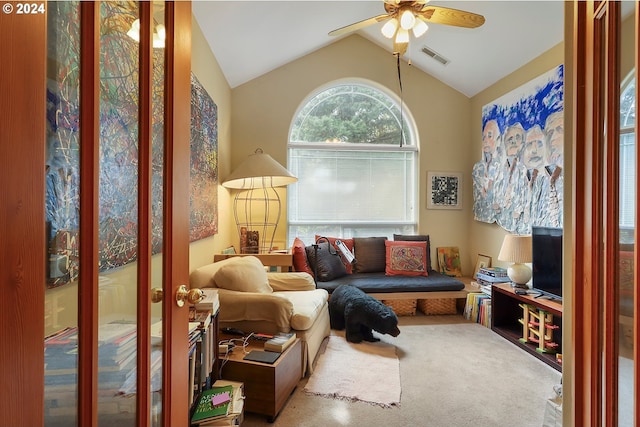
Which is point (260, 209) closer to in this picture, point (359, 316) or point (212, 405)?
point (359, 316)

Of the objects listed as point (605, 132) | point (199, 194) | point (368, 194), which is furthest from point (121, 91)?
point (368, 194)

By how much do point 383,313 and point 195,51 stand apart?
8.52ft

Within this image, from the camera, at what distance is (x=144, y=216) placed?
83 centimetres

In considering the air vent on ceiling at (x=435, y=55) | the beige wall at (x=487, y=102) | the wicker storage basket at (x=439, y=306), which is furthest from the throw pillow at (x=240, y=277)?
the air vent on ceiling at (x=435, y=55)

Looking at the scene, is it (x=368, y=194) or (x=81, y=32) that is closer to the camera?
(x=81, y=32)

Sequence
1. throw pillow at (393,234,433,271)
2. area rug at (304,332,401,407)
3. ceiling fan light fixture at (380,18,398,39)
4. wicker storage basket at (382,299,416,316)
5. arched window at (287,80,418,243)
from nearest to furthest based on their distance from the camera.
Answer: area rug at (304,332,401,407), ceiling fan light fixture at (380,18,398,39), wicker storage basket at (382,299,416,316), throw pillow at (393,234,433,271), arched window at (287,80,418,243)

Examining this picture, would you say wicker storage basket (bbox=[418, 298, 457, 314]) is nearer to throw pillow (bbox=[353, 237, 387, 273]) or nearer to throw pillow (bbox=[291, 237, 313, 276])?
throw pillow (bbox=[353, 237, 387, 273])

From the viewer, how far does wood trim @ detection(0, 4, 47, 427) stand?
1.53 feet

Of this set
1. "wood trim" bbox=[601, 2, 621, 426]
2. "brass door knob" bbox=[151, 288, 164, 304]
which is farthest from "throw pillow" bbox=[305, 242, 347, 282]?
"wood trim" bbox=[601, 2, 621, 426]

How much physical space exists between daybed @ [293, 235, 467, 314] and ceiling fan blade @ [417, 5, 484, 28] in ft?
8.00

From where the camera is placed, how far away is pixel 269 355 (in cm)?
177

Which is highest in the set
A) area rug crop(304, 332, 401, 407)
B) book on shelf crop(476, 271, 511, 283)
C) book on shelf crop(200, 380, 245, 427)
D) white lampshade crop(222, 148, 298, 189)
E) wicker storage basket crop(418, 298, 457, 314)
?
white lampshade crop(222, 148, 298, 189)

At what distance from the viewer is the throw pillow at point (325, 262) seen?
3521 mm

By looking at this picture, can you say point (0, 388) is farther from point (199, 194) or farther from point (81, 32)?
point (199, 194)
